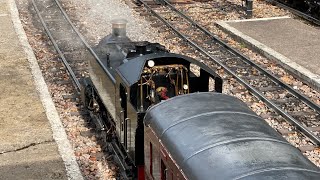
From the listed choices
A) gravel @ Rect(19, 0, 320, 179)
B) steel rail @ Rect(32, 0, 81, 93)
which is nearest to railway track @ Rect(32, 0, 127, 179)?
steel rail @ Rect(32, 0, 81, 93)

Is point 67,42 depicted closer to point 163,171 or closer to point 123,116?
point 123,116

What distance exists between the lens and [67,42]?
1738 centimetres

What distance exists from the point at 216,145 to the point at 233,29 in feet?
42.6

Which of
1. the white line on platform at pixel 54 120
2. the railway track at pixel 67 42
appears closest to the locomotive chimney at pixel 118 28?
the railway track at pixel 67 42

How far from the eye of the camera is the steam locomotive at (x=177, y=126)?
5691 mm

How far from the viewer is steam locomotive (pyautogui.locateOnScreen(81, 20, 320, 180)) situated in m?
5.69

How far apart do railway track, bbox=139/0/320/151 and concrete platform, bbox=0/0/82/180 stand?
440 cm

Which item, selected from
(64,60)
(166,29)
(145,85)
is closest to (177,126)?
(145,85)

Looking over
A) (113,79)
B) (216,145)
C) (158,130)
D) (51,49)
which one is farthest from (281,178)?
(51,49)

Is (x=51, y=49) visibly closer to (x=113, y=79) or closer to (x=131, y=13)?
(x=131, y=13)

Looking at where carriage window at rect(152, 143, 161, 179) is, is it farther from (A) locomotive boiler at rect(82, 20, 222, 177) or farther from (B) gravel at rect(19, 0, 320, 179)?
(B) gravel at rect(19, 0, 320, 179)

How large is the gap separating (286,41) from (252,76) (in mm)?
3511

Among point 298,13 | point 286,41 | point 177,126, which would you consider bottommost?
point 298,13

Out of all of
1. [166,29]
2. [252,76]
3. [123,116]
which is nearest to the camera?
[123,116]
